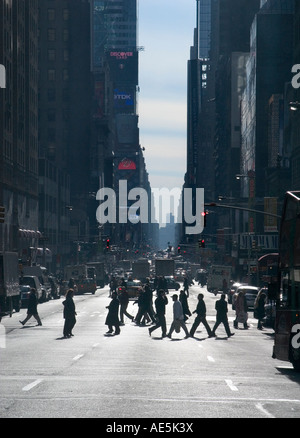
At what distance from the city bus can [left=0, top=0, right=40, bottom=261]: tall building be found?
84485 millimetres

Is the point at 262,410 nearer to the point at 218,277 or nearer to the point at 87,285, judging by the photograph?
the point at 87,285

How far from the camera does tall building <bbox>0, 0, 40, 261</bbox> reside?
11631cm

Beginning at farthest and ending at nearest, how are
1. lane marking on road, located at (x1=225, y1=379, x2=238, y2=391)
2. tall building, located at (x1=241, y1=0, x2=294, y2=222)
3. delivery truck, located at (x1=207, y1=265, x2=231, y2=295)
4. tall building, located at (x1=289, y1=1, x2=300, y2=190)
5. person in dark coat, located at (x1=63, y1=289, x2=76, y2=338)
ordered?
tall building, located at (x1=241, y1=0, x2=294, y2=222) < delivery truck, located at (x1=207, y1=265, x2=231, y2=295) < tall building, located at (x1=289, y1=1, x2=300, y2=190) < person in dark coat, located at (x1=63, y1=289, x2=76, y2=338) < lane marking on road, located at (x1=225, y1=379, x2=238, y2=391)

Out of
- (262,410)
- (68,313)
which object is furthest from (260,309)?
(262,410)

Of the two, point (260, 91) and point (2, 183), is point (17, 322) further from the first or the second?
point (260, 91)

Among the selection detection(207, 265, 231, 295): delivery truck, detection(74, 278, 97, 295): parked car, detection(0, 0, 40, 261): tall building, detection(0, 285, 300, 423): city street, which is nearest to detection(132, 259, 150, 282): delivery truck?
detection(207, 265, 231, 295): delivery truck

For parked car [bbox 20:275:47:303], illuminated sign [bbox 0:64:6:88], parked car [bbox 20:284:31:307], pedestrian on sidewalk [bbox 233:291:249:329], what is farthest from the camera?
illuminated sign [bbox 0:64:6:88]

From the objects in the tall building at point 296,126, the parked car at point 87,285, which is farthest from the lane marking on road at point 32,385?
the parked car at point 87,285

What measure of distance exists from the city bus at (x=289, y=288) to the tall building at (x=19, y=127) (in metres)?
84.5

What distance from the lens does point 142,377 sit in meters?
23.3

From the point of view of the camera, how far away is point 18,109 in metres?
130

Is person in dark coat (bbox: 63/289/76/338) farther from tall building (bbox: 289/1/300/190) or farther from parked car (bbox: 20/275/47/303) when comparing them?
tall building (bbox: 289/1/300/190)
